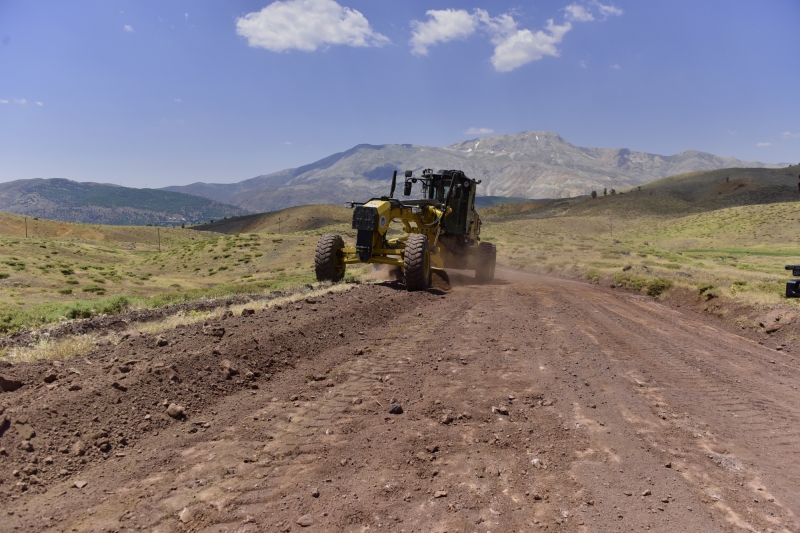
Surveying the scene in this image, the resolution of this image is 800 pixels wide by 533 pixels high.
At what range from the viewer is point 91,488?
397 cm

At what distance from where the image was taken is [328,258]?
15.6 meters

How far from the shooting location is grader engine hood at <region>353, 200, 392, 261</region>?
14.4m

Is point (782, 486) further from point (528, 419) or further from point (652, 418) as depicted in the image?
point (528, 419)

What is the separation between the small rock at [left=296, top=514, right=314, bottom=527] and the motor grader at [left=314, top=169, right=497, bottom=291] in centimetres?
1045

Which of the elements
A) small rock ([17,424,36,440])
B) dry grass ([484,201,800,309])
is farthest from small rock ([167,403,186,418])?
dry grass ([484,201,800,309])

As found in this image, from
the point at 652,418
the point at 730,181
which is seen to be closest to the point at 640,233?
the point at 730,181

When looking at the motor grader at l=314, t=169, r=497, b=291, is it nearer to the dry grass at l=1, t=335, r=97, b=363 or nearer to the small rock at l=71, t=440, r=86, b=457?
the dry grass at l=1, t=335, r=97, b=363

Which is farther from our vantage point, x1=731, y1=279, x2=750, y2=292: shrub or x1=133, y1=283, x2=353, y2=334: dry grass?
x1=731, y1=279, x2=750, y2=292: shrub

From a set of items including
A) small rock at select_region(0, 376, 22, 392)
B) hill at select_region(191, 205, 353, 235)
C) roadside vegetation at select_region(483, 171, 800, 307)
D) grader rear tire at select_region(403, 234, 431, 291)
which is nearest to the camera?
small rock at select_region(0, 376, 22, 392)

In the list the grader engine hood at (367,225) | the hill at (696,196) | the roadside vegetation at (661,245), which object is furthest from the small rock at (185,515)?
the hill at (696,196)

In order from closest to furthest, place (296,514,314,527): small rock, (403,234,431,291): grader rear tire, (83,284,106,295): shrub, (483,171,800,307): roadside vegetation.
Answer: (296,514,314,527): small rock < (403,234,431,291): grader rear tire < (483,171,800,307): roadside vegetation < (83,284,106,295): shrub

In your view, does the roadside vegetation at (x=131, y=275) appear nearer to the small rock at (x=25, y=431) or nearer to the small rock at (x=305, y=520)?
the small rock at (x=25, y=431)

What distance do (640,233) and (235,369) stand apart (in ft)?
232

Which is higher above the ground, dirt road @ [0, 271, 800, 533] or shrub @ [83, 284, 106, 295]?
dirt road @ [0, 271, 800, 533]
